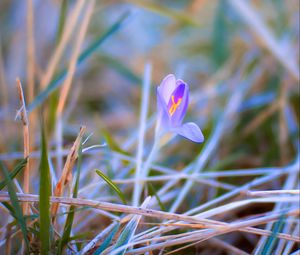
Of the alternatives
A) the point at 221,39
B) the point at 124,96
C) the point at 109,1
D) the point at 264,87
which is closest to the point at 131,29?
the point at 109,1

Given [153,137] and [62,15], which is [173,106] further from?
[153,137]

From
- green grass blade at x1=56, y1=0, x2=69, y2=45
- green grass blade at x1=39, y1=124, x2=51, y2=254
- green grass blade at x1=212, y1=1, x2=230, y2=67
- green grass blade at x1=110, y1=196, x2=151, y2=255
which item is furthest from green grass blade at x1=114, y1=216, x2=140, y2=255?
green grass blade at x1=212, y1=1, x2=230, y2=67

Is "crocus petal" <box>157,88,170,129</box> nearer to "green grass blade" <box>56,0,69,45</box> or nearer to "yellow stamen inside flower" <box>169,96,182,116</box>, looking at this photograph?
"yellow stamen inside flower" <box>169,96,182,116</box>

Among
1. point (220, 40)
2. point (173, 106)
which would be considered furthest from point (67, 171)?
point (220, 40)

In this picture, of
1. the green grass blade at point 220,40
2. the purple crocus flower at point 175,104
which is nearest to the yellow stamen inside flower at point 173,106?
the purple crocus flower at point 175,104

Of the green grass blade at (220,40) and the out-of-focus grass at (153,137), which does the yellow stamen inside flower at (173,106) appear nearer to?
the out-of-focus grass at (153,137)

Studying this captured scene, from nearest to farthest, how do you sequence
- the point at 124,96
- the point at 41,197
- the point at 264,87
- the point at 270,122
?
the point at 41,197, the point at 270,122, the point at 264,87, the point at 124,96

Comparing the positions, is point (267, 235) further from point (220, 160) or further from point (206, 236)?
point (220, 160)
